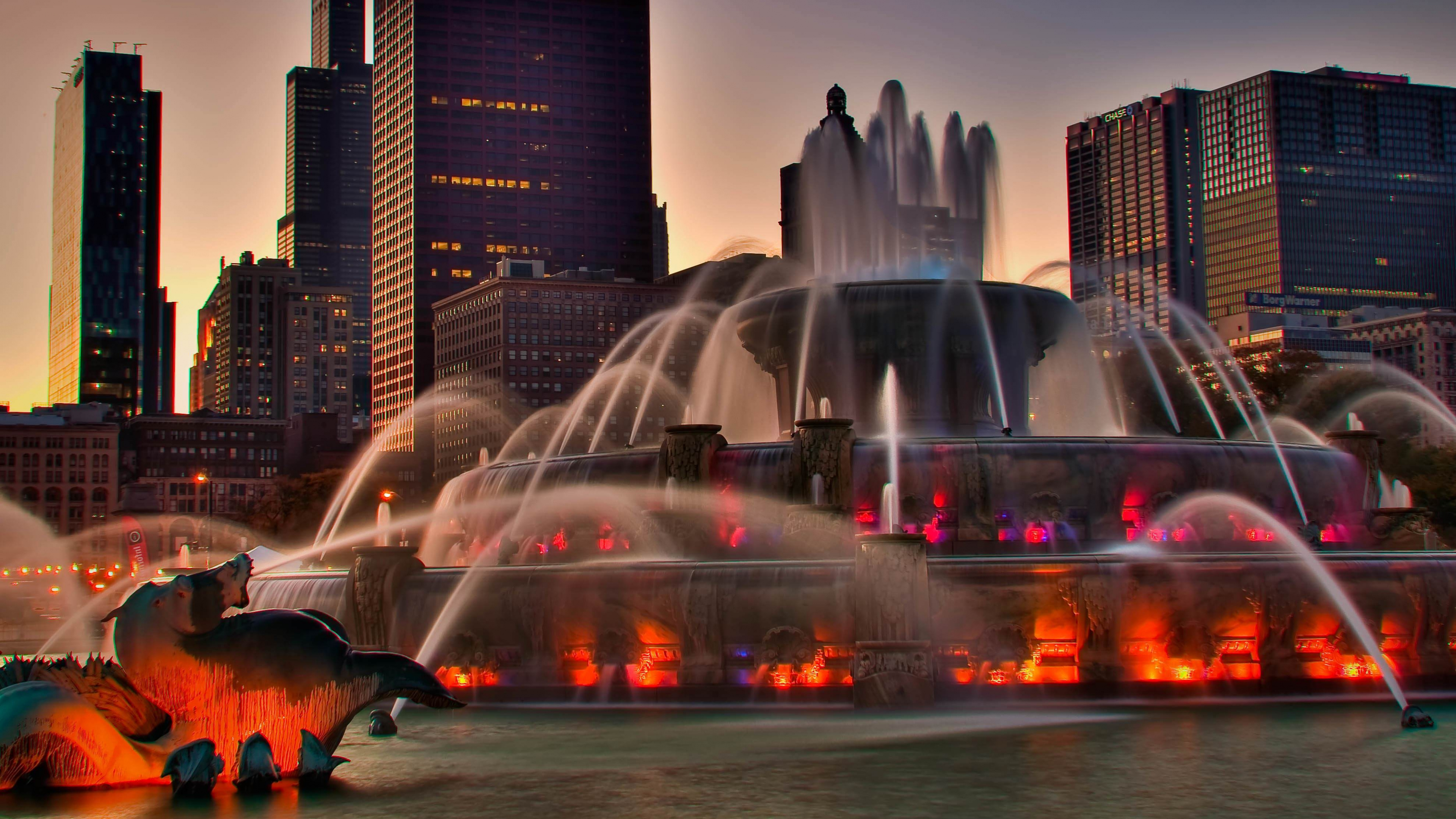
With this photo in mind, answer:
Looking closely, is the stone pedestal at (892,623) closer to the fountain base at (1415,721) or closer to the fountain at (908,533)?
the fountain at (908,533)

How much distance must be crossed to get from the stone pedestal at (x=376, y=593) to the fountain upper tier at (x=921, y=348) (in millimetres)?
14192

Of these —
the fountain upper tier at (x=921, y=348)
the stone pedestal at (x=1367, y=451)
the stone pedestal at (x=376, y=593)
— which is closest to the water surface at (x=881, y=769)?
the stone pedestal at (x=376, y=593)

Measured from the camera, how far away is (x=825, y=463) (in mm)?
30453

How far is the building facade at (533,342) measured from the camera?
18112 centimetres

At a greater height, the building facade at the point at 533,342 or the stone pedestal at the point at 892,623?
the building facade at the point at 533,342

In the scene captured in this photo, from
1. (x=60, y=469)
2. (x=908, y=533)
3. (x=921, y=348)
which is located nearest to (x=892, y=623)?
(x=908, y=533)

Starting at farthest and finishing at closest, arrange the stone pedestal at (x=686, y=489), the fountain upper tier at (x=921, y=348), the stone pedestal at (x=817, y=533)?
the fountain upper tier at (x=921, y=348) < the stone pedestal at (x=686, y=489) < the stone pedestal at (x=817, y=533)

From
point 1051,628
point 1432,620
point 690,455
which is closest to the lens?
point 1051,628

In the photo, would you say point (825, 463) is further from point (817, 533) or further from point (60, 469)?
point (60, 469)

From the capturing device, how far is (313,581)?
29.1m

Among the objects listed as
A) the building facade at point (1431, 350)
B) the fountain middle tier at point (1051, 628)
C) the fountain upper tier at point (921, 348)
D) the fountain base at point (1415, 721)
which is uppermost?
the building facade at point (1431, 350)

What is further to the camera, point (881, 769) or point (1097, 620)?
point (1097, 620)

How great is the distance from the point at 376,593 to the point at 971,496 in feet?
36.3

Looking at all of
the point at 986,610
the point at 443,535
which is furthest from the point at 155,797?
the point at 443,535
